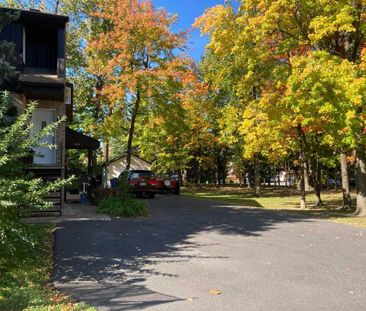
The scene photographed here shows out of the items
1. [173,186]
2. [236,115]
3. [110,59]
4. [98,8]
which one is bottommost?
[173,186]

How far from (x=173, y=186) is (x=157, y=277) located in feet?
89.6

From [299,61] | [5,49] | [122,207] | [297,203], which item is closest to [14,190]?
[5,49]

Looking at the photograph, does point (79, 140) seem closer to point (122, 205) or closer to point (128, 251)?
point (122, 205)

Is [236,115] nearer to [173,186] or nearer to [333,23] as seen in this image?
[173,186]

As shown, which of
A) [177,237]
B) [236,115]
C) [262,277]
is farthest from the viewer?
[236,115]

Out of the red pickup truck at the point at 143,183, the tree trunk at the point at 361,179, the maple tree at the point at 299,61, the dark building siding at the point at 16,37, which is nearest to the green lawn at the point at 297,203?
the tree trunk at the point at 361,179

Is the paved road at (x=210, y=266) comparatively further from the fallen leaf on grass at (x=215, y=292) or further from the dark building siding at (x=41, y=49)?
the dark building siding at (x=41, y=49)

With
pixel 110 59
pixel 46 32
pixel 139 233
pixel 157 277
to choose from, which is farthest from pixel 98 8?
A: pixel 157 277

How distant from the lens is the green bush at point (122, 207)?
15365mm

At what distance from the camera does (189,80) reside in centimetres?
2366

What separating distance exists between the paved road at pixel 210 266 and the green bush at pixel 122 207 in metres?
2.09

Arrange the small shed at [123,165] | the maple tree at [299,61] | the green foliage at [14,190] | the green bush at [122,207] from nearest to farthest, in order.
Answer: the green foliage at [14,190]
the green bush at [122,207]
the maple tree at [299,61]
the small shed at [123,165]

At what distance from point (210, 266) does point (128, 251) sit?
218cm

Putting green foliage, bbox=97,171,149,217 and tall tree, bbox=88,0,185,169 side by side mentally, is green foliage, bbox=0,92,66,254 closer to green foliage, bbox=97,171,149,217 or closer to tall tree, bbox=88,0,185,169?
green foliage, bbox=97,171,149,217
